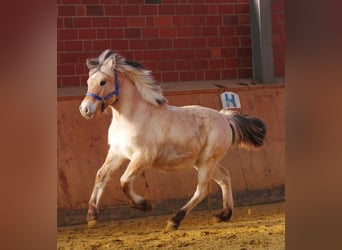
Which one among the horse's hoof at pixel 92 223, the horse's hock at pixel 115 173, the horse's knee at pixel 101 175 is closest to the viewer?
the horse's knee at pixel 101 175

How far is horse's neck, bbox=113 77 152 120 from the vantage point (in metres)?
6.07

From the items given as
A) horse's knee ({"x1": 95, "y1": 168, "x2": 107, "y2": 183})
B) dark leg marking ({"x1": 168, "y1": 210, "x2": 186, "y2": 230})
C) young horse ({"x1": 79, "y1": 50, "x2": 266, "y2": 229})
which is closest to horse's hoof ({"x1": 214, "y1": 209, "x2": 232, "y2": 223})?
young horse ({"x1": 79, "y1": 50, "x2": 266, "y2": 229})

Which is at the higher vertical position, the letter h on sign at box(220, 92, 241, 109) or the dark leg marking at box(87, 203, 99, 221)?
the letter h on sign at box(220, 92, 241, 109)

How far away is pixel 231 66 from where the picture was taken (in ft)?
25.2

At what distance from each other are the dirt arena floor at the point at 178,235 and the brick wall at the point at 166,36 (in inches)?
44.5

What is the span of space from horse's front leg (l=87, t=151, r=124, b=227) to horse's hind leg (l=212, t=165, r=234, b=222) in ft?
2.31

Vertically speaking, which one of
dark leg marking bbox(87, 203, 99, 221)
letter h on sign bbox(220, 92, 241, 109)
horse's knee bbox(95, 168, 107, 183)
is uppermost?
letter h on sign bbox(220, 92, 241, 109)

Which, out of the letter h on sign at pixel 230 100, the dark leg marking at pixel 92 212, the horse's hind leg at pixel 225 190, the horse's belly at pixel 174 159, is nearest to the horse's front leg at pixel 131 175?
the horse's belly at pixel 174 159

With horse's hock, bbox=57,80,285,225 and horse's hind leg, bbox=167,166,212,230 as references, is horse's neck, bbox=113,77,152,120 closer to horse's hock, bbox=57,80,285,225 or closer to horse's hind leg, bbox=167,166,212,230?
horse's hock, bbox=57,80,285,225

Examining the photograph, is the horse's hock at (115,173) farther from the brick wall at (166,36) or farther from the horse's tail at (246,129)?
the brick wall at (166,36)

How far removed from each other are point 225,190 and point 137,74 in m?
1.08

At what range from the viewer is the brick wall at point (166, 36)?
7082mm
